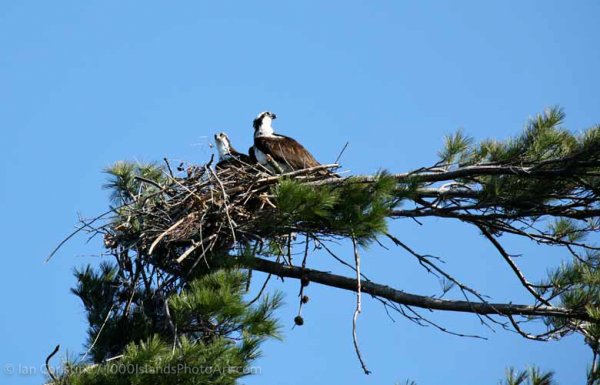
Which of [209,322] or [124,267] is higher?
[124,267]

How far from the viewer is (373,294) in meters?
7.21

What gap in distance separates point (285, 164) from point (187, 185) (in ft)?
3.91

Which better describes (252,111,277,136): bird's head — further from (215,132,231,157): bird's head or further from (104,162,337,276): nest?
(104,162,337,276): nest

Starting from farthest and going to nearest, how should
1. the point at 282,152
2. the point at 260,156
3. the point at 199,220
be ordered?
1. the point at 260,156
2. the point at 282,152
3. the point at 199,220

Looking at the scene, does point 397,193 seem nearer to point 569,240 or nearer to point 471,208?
point 471,208

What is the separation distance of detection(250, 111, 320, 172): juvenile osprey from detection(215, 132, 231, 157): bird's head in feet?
1.18

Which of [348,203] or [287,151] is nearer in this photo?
[348,203]

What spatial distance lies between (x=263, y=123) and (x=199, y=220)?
270cm

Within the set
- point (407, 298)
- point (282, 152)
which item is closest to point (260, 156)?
point (282, 152)

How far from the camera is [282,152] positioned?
8.90 meters

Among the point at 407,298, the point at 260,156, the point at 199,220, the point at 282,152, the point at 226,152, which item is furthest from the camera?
the point at 226,152

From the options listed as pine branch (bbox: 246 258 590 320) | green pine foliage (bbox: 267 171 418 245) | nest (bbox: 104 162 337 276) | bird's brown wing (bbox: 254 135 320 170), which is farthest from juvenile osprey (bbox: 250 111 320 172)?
green pine foliage (bbox: 267 171 418 245)

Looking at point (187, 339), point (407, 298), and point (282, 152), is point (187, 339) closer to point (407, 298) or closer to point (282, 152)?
point (407, 298)

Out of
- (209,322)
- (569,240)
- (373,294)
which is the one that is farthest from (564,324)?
(209,322)
